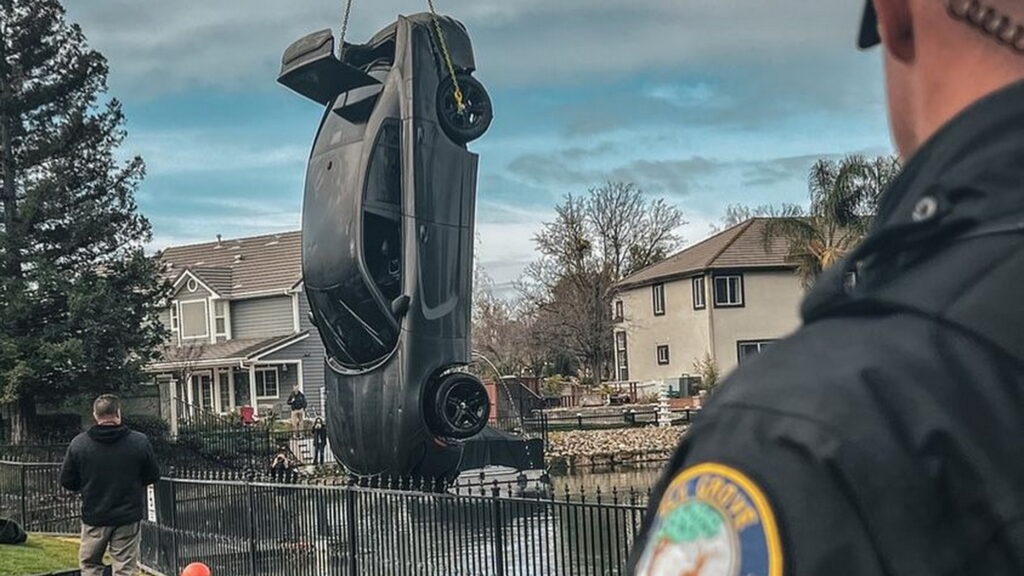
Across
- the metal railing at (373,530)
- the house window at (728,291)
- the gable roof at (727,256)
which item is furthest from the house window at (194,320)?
the metal railing at (373,530)

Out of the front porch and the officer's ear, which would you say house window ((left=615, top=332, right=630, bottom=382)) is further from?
the officer's ear

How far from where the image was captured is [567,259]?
63.9 meters

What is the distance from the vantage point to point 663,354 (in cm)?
5522

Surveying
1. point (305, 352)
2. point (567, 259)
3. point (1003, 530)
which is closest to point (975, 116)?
point (1003, 530)

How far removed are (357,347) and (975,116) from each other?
16.3 metres

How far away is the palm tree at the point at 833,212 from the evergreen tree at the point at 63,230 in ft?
71.4

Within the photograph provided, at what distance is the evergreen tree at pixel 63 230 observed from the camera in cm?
2761

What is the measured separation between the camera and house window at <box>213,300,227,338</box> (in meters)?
50.3

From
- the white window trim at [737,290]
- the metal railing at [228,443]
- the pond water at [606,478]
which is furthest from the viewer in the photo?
the white window trim at [737,290]

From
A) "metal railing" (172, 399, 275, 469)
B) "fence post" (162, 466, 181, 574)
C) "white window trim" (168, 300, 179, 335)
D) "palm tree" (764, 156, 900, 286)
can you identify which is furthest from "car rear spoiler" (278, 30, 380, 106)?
"white window trim" (168, 300, 179, 335)

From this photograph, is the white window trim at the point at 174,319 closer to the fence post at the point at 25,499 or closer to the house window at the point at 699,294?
the house window at the point at 699,294

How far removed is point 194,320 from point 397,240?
120ft

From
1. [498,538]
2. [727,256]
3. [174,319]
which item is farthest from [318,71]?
[174,319]

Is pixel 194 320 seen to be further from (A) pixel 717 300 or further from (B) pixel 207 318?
(A) pixel 717 300
